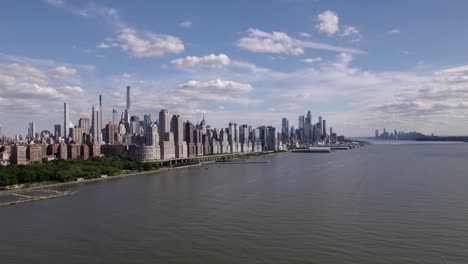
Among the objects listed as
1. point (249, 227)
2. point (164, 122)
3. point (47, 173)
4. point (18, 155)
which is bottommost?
point (249, 227)

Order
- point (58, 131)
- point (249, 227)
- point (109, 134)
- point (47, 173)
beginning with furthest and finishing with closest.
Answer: point (58, 131) < point (109, 134) < point (47, 173) < point (249, 227)

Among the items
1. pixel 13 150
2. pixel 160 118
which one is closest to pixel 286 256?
pixel 13 150

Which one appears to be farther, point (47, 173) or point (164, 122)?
point (164, 122)

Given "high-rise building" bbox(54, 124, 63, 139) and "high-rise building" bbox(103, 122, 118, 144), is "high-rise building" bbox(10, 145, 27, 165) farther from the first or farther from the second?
"high-rise building" bbox(54, 124, 63, 139)

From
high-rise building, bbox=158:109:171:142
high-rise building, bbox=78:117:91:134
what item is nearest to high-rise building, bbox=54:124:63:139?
high-rise building, bbox=78:117:91:134

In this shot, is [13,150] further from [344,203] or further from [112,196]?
[344,203]

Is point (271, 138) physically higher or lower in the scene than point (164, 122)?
lower

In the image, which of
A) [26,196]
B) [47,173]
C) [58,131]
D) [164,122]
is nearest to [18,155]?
[47,173]

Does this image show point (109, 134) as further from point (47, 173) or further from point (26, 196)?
point (26, 196)

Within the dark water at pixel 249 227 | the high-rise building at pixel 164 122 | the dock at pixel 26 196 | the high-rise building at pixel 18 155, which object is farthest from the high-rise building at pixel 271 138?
the dark water at pixel 249 227
